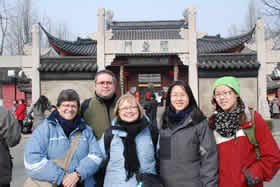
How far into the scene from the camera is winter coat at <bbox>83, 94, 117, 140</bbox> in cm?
252

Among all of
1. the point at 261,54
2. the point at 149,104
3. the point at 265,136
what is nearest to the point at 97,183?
the point at 265,136

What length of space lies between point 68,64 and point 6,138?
6.34m

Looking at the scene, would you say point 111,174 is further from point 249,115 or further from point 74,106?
point 249,115

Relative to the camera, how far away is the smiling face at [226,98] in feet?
6.76

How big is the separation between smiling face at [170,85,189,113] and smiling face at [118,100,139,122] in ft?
1.15

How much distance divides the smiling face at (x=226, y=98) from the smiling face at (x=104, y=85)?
3.73 ft

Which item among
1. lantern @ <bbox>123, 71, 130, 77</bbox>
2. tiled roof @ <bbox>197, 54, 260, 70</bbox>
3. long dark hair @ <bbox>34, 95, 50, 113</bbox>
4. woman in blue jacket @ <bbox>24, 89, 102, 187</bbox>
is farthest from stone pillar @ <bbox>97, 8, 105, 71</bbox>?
woman in blue jacket @ <bbox>24, 89, 102, 187</bbox>

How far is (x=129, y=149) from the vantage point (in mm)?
1987

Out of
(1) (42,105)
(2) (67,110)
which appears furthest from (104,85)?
(1) (42,105)

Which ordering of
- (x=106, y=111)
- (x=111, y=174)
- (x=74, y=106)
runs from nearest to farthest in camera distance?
(x=111, y=174) → (x=74, y=106) → (x=106, y=111)

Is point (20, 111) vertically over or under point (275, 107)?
over

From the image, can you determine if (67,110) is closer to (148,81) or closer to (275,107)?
(148,81)

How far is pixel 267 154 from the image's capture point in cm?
188

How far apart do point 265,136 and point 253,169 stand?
290mm
